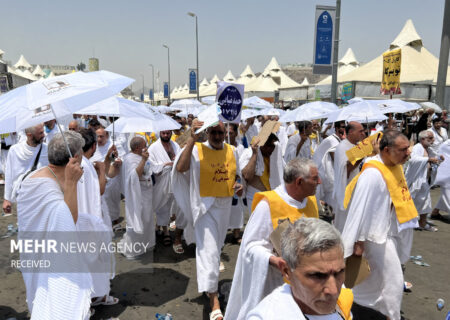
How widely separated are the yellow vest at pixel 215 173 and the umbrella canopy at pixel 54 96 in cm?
126

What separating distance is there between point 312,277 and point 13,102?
2.45 metres

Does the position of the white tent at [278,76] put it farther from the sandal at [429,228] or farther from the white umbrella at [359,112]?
the white umbrella at [359,112]

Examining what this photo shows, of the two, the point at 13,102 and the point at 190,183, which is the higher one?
the point at 13,102

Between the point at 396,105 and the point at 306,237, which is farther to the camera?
the point at 396,105

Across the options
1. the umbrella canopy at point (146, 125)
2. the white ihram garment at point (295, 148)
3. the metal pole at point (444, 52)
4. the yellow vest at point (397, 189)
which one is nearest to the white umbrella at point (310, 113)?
the white ihram garment at point (295, 148)

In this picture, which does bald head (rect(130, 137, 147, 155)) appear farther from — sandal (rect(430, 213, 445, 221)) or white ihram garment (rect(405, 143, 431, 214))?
sandal (rect(430, 213, 445, 221))

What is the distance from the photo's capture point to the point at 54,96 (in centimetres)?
247

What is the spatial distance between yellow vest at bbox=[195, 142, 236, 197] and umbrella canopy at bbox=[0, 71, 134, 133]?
1.26m

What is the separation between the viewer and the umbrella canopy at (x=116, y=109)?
15.3 feet

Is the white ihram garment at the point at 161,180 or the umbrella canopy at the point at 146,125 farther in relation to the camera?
the white ihram garment at the point at 161,180

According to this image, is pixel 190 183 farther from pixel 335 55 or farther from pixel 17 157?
pixel 335 55

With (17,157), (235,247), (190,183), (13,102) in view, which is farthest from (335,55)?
(13,102)

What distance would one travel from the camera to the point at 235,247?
571 cm

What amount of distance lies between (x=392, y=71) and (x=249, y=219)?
829 cm
